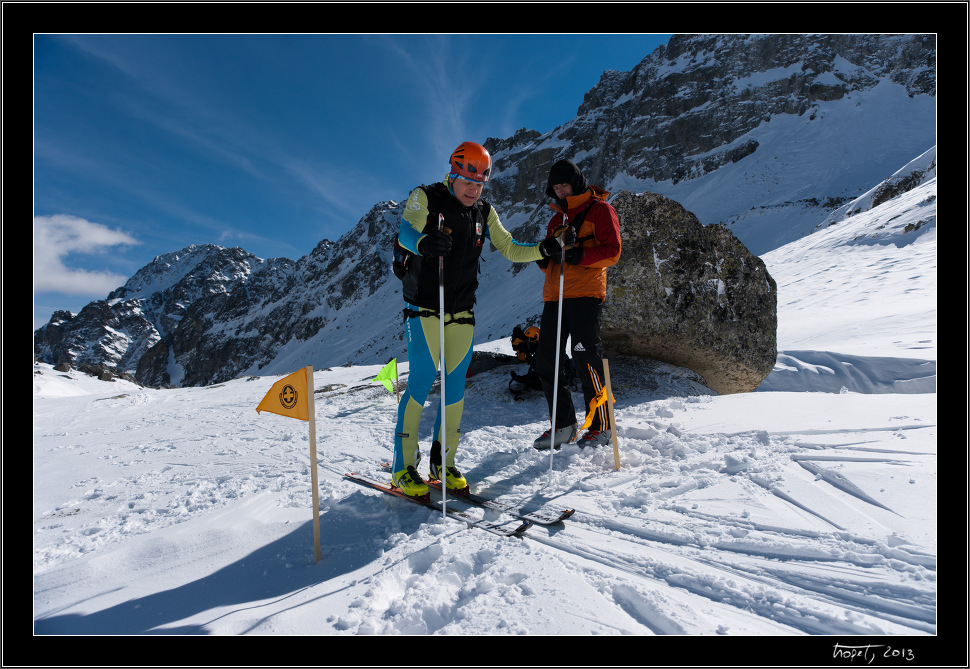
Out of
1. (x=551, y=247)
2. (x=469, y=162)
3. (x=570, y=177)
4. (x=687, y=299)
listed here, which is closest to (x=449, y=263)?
(x=469, y=162)

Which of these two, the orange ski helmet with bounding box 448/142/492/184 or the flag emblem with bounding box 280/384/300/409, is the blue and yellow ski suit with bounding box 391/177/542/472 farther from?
the flag emblem with bounding box 280/384/300/409

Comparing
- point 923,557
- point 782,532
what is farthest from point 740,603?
point 923,557

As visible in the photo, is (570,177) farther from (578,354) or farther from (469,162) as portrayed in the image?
(578,354)

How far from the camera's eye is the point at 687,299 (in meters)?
6.16

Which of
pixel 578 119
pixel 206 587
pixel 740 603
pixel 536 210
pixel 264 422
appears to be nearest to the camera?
pixel 740 603

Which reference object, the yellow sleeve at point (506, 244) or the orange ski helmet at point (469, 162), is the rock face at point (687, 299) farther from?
the orange ski helmet at point (469, 162)

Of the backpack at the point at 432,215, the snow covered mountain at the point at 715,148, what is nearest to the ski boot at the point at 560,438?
the backpack at the point at 432,215

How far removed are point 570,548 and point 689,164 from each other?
64928mm

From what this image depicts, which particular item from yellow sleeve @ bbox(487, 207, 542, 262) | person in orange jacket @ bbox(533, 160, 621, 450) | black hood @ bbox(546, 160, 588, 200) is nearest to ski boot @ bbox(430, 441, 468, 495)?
person in orange jacket @ bbox(533, 160, 621, 450)

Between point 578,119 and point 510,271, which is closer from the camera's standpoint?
point 510,271

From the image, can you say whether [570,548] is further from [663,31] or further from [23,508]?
[663,31]

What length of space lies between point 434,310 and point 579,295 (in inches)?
61.1

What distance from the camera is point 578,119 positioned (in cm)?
8406

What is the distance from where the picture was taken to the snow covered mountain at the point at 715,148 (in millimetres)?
41531
